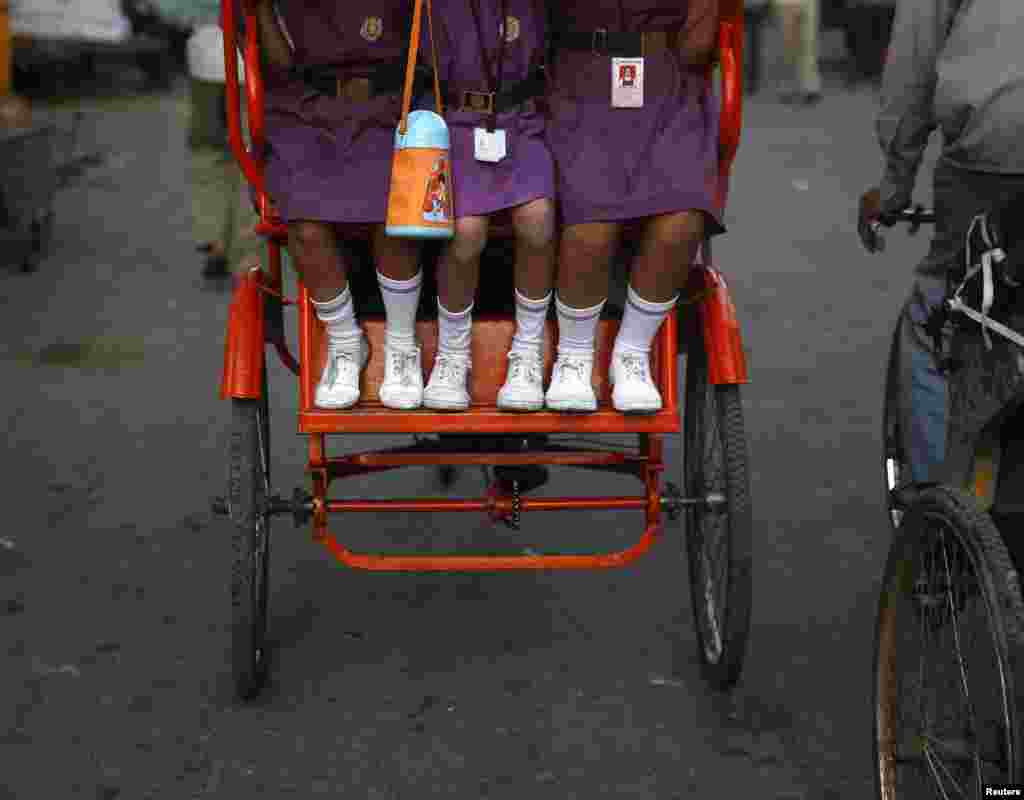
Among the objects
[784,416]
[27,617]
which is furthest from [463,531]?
[784,416]

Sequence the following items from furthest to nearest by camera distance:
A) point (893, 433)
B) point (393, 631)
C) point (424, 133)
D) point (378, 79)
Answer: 1. point (893, 433)
2. point (393, 631)
3. point (378, 79)
4. point (424, 133)

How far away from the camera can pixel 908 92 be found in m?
4.16

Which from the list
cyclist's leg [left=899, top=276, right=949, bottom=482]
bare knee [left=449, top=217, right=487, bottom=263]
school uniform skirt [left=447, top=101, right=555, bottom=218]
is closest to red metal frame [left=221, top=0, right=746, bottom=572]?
bare knee [left=449, top=217, right=487, bottom=263]

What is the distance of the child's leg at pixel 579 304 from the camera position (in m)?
3.62

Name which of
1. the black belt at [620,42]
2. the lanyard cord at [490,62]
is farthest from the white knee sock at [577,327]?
the black belt at [620,42]

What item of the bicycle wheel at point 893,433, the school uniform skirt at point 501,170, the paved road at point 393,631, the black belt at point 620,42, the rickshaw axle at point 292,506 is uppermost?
the black belt at point 620,42

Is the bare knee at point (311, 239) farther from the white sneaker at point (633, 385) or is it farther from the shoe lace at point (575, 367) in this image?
the white sneaker at point (633, 385)

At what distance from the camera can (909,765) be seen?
3002mm

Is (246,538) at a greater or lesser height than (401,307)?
lesser

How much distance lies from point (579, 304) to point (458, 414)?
0.37 m

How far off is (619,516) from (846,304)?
10.2 ft

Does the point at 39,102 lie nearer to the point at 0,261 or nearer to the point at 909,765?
the point at 0,261

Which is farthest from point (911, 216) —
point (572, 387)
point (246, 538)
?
point (246, 538)

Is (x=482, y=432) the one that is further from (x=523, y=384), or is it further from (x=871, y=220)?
(x=871, y=220)
